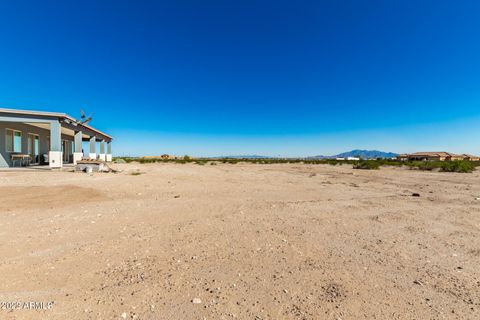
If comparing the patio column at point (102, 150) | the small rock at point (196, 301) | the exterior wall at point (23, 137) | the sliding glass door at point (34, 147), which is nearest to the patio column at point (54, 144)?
the exterior wall at point (23, 137)

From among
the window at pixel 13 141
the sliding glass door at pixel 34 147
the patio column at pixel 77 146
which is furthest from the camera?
the sliding glass door at pixel 34 147

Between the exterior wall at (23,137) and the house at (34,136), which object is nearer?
the house at (34,136)

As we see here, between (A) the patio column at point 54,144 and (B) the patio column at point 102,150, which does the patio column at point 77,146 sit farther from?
(B) the patio column at point 102,150

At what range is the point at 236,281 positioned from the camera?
2.86 m

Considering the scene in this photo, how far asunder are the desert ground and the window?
13799 millimetres

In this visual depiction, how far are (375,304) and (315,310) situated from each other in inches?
24.9

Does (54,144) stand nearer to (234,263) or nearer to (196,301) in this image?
(234,263)

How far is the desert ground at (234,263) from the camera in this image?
7.84ft

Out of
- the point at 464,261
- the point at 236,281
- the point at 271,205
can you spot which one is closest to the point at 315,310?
the point at 236,281

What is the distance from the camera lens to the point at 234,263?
3.34 metres

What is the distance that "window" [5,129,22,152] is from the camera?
16.4 m

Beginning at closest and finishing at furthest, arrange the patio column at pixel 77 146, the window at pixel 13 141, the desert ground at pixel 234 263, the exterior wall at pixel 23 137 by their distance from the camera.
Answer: the desert ground at pixel 234 263 → the exterior wall at pixel 23 137 → the window at pixel 13 141 → the patio column at pixel 77 146

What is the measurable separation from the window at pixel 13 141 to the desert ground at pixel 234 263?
1380 centimetres

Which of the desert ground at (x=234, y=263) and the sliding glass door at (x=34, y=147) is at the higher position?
the sliding glass door at (x=34, y=147)
